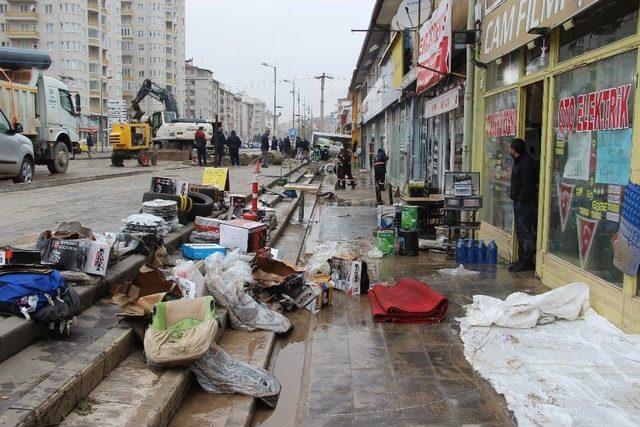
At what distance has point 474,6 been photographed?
1059 cm

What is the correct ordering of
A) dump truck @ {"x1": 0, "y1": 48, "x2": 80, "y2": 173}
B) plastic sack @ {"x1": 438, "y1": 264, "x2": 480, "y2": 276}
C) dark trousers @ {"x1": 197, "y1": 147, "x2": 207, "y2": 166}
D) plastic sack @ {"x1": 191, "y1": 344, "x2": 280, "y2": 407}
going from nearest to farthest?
1. plastic sack @ {"x1": 191, "y1": 344, "x2": 280, "y2": 407}
2. plastic sack @ {"x1": 438, "y1": 264, "x2": 480, "y2": 276}
3. dump truck @ {"x1": 0, "y1": 48, "x2": 80, "y2": 173}
4. dark trousers @ {"x1": 197, "y1": 147, "x2": 207, "y2": 166}

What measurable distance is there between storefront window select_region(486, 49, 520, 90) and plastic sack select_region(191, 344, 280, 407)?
6.28 m

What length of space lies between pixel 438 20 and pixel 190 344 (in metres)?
9.43

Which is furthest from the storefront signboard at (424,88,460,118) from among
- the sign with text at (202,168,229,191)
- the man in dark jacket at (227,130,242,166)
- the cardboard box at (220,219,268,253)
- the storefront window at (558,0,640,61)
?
the man in dark jacket at (227,130,242,166)

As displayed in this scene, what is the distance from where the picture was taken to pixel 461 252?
9.12m

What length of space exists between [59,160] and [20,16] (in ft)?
249

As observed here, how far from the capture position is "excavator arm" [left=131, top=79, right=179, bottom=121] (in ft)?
121

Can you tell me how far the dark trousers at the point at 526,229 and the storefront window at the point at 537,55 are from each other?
1855 millimetres

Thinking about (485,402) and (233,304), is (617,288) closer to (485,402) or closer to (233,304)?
(485,402)

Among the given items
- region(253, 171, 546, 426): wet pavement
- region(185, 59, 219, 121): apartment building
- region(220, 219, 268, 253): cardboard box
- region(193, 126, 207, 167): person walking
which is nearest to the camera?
region(253, 171, 546, 426): wet pavement

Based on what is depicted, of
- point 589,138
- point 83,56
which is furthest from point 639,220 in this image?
point 83,56

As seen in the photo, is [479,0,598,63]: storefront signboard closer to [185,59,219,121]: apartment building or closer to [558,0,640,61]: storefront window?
[558,0,640,61]: storefront window

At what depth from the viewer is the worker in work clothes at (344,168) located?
23688 millimetres

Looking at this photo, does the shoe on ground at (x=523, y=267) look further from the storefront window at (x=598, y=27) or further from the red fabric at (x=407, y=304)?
the storefront window at (x=598, y=27)
